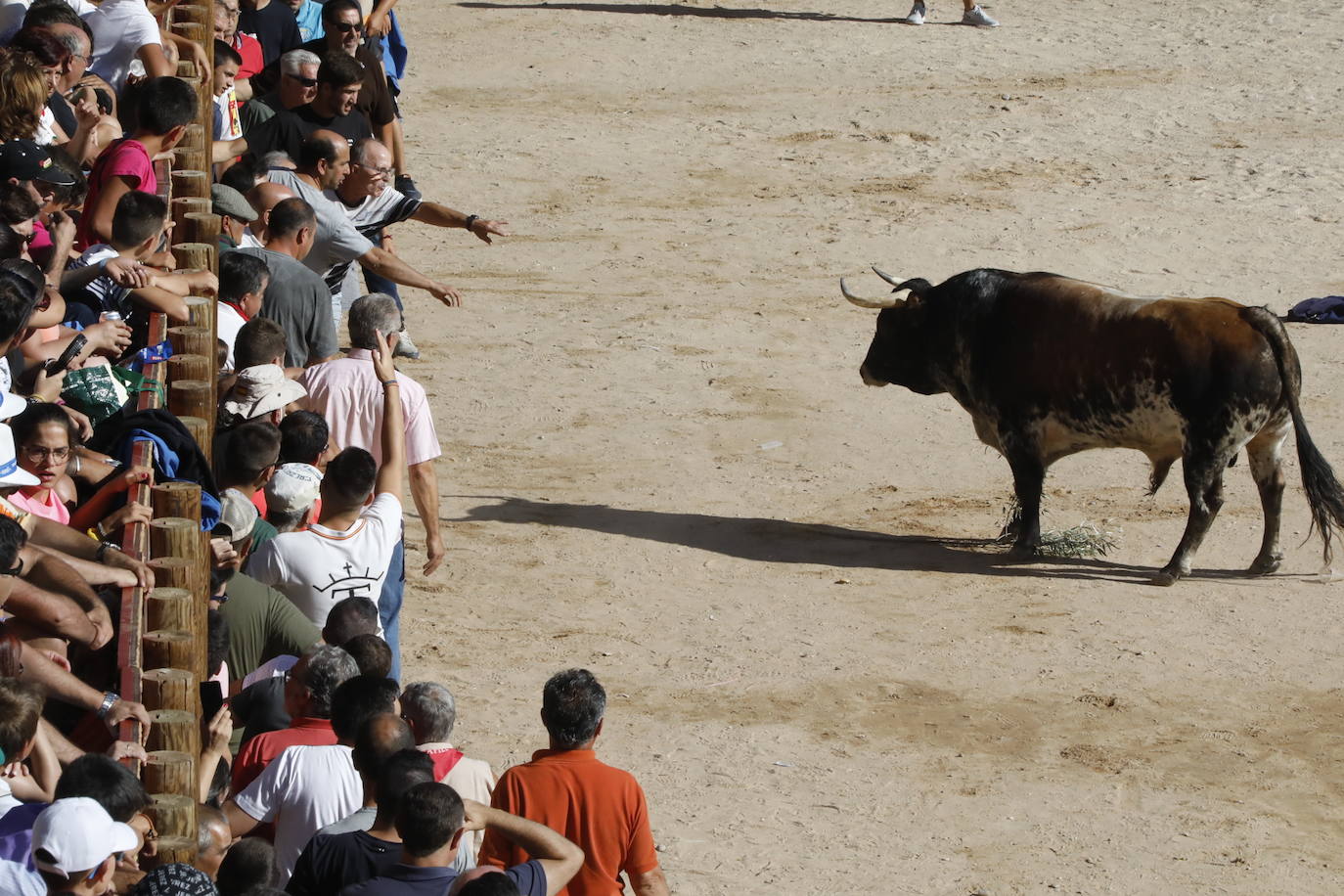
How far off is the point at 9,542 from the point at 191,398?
65.0 inches

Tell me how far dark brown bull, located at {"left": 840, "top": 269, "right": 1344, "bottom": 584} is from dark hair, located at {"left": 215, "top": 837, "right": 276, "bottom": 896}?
731 centimetres

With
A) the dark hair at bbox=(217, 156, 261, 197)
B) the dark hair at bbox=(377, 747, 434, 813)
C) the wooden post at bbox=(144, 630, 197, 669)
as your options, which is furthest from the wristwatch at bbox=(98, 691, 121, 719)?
the dark hair at bbox=(217, 156, 261, 197)

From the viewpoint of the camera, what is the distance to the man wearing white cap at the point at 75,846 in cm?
427

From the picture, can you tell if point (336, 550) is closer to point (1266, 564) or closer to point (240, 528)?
point (240, 528)

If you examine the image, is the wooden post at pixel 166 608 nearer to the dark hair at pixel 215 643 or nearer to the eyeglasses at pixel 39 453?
the dark hair at pixel 215 643

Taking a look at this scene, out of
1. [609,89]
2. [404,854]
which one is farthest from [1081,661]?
[609,89]

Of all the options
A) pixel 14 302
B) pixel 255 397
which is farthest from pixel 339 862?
pixel 255 397

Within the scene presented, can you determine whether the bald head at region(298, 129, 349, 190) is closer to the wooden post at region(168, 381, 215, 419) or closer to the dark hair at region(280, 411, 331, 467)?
the dark hair at region(280, 411, 331, 467)

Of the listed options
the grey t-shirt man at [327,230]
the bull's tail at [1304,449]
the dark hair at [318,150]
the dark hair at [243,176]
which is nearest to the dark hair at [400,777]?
the grey t-shirt man at [327,230]

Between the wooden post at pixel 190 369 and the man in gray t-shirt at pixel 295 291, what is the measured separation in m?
1.81

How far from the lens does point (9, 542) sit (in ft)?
17.5

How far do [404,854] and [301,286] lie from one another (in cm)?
462

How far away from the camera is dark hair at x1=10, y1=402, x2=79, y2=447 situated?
20.1 ft

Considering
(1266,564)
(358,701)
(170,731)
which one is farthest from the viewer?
(1266,564)
